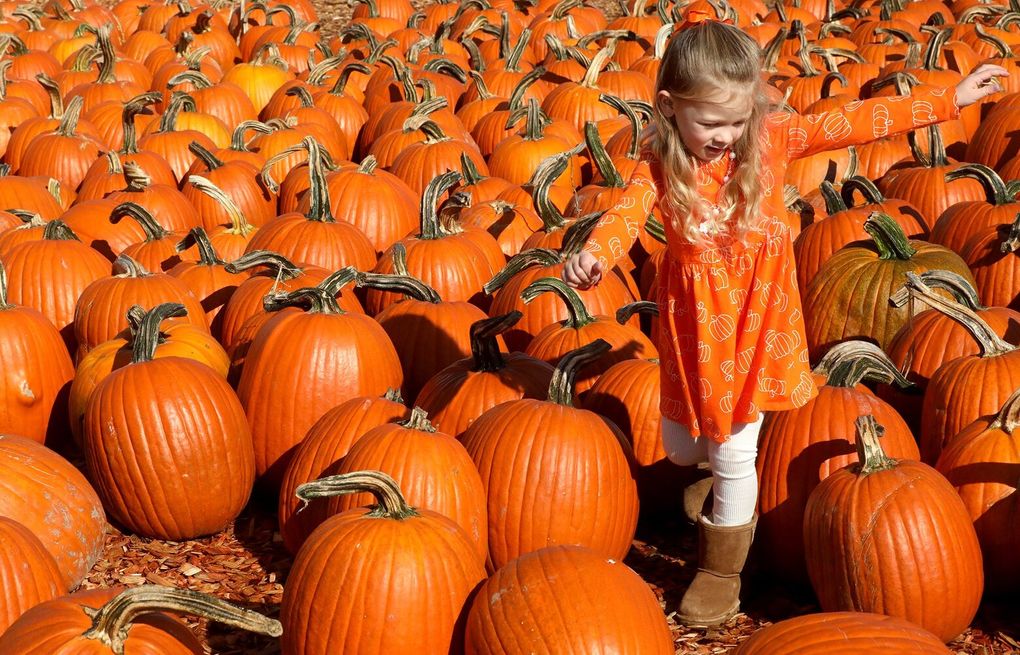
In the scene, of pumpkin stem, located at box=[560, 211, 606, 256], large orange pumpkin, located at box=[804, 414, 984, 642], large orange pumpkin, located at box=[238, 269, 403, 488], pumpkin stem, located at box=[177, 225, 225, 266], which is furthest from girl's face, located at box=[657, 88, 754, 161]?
pumpkin stem, located at box=[177, 225, 225, 266]

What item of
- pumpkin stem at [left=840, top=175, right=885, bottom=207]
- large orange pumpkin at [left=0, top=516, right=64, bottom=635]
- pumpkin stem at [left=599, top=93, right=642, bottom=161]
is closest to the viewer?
large orange pumpkin at [left=0, top=516, right=64, bottom=635]

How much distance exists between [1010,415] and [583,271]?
161 cm

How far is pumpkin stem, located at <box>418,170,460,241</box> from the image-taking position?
Result: 5.81 meters

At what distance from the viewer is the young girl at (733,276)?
3.67 m

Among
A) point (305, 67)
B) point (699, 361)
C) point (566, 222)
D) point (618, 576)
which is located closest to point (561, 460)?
point (699, 361)

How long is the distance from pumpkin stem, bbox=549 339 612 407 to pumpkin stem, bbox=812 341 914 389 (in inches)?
33.4

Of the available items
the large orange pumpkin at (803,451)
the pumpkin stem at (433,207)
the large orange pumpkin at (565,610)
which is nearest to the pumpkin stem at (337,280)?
the pumpkin stem at (433,207)

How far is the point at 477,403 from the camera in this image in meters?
4.37

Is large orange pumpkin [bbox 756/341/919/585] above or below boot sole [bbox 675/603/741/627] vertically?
above

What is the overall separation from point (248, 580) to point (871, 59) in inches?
313

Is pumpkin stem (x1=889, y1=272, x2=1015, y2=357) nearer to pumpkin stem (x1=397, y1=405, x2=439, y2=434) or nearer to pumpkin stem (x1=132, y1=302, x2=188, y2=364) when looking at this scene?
pumpkin stem (x1=397, y1=405, x2=439, y2=434)

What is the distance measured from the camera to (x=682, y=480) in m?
4.42

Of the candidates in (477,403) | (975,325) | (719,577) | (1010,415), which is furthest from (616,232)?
(975,325)

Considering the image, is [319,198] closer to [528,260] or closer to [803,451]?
[528,260]
